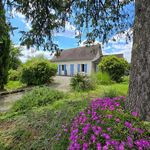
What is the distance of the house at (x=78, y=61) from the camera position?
1168 inches

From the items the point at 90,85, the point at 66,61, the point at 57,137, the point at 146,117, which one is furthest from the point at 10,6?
the point at 66,61

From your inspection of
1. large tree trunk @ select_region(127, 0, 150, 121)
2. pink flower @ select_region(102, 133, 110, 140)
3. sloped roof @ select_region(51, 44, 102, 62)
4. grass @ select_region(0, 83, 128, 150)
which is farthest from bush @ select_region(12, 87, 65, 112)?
sloped roof @ select_region(51, 44, 102, 62)

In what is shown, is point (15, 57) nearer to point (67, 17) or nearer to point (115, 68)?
point (115, 68)

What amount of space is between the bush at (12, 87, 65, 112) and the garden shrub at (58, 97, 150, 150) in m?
4.10

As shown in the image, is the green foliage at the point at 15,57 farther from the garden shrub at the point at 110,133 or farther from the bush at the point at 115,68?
the garden shrub at the point at 110,133

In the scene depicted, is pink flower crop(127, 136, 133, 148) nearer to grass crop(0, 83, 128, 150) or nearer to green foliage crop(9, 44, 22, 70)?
grass crop(0, 83, 128, 150)

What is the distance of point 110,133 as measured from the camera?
2752 millimetres

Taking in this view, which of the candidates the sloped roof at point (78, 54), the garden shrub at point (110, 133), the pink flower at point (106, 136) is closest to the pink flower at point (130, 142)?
the garden shrub at point (110, 133)

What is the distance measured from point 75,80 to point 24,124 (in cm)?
721

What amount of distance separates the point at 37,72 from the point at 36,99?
7.36m

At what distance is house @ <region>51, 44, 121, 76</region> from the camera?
97.3ft

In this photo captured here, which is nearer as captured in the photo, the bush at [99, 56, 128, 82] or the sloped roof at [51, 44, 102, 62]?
the bush at [99, 56, 128, 82]

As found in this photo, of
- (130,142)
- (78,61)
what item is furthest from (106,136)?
(78,61)

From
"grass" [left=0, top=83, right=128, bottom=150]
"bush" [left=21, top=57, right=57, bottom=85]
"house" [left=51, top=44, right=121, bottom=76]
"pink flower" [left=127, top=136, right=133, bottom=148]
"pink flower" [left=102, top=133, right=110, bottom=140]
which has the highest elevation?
"house" [left=51, top=44, right=121, bottom=76]
